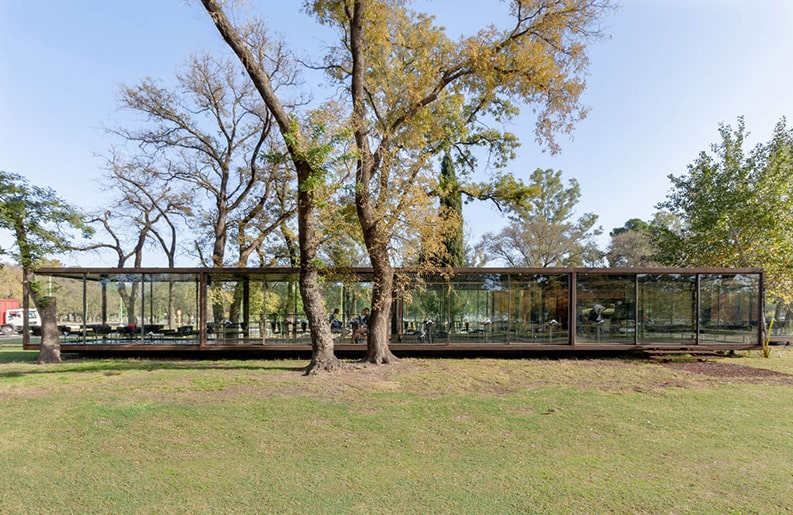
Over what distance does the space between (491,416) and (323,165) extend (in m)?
6.22

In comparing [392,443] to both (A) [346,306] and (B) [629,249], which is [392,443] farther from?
(B) [629,249]

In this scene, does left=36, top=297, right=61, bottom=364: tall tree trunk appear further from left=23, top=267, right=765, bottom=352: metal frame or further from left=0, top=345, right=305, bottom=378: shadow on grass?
left=23, top=267, right=765, bottom=352: metal frame

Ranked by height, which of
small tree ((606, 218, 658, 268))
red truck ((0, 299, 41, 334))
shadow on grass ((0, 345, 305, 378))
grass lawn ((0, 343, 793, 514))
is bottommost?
red truck ((0, 299, 41, 334))

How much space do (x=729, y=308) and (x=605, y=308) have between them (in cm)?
401

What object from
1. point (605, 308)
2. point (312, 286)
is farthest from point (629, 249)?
point (312, 286)

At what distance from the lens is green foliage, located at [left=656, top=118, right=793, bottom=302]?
16.7 meters

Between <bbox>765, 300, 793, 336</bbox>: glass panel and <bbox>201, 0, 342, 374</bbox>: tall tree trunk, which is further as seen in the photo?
<bbox>765, 300, 793, 336</bbox>: glass panel

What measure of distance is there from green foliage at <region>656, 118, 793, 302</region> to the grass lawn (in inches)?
333

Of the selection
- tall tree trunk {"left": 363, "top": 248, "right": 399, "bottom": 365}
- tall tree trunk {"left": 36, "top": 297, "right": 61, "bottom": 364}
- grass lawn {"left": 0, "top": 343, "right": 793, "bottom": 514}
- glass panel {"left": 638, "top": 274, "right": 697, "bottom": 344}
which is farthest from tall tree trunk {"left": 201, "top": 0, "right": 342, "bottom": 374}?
glass panel {"left": 638, "top": 274, "right": 697, "bottom": 344}

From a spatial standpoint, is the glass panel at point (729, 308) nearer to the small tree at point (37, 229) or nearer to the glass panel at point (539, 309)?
the glass panel at point (539, 309)

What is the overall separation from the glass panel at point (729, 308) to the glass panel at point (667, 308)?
Result: 35 cm

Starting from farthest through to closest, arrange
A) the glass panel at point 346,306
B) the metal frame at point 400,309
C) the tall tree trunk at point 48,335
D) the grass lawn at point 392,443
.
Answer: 1. the glass panel at point 346,306
2. the metal frame at point 400,309
3. the tall tree trunk at point 48,335
4. the grass lawn at point 392,443

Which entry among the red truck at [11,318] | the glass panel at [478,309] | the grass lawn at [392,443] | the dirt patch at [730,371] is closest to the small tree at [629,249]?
the dirt patch at [730,371]

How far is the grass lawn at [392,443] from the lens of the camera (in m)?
4.38
